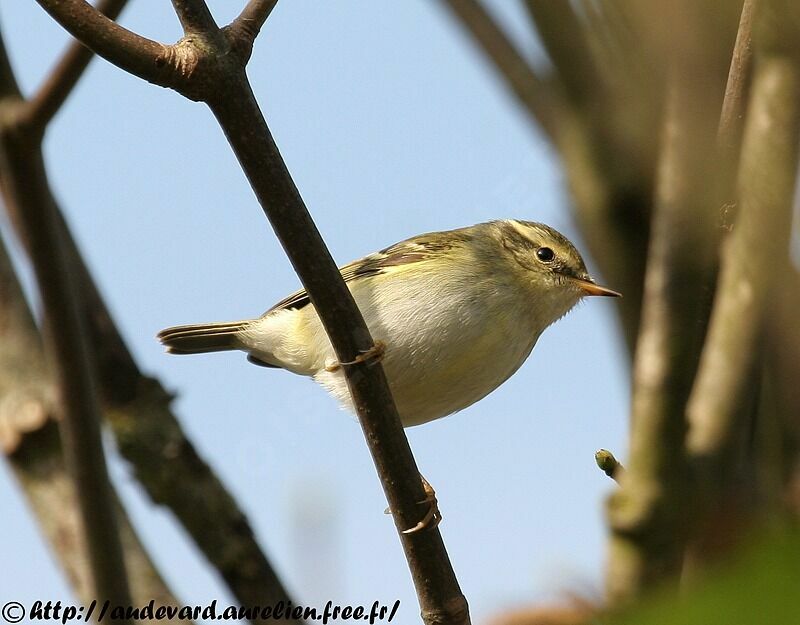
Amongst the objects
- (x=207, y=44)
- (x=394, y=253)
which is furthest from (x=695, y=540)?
(x=394, y=253)

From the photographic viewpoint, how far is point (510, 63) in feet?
16.1

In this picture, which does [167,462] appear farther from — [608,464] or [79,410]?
[608,464]

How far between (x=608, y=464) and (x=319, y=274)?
1.02 m

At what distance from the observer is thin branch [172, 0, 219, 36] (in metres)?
2.08

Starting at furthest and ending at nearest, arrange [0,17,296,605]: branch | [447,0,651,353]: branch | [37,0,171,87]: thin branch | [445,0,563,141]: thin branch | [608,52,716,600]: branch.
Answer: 1. [445,0,563,141]: thin branch
2. [447,0,651,353]: branch
3. [0,17,296,605]: branch
4. [608,52,716,600]: branch
5. [37,0,171,87]: thin branch

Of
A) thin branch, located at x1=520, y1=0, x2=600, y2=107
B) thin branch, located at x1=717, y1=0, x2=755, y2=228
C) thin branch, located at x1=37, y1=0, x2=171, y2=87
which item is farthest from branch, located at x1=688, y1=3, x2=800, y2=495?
thin branch, located at x1=37, y1=0, x2=171, y2=87

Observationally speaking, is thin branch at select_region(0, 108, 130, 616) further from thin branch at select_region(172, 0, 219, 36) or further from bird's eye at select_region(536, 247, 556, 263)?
bird's eye at select_region(536, 247, 556, 263)

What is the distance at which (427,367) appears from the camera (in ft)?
13.6

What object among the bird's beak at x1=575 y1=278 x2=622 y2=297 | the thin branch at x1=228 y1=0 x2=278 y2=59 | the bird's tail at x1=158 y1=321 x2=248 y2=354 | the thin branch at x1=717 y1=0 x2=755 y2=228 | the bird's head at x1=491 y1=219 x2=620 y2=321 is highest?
the thin branch at x1=228 y1=0 x2=278 y2=59

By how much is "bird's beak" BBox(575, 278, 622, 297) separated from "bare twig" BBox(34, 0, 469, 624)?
1994 millimetres

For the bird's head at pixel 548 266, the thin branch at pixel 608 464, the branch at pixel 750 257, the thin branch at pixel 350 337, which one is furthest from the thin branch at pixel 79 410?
the bird's head at pixel 548 266

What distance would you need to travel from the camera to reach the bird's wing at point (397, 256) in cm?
466

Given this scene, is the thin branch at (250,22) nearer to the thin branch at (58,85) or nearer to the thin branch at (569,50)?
the thin branch at (58,85)

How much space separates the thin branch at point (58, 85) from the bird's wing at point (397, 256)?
7.36 feet
